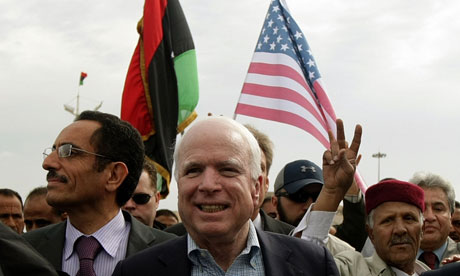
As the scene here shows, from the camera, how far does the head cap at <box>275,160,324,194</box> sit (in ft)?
16.8

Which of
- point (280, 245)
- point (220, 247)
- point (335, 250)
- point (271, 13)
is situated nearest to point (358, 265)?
point (335, 250)

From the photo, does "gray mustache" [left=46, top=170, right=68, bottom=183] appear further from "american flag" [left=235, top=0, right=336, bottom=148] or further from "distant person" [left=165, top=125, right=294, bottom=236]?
"american flag" [left=235, top=0, right=336, bottom=148]

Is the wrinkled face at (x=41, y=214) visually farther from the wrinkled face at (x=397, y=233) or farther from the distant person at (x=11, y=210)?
the wrinkled face at (x=397, y=233)

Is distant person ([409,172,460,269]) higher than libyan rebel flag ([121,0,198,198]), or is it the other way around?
libyan rebel flag ([121,0,198,198])

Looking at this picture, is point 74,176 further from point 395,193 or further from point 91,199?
point 395,193

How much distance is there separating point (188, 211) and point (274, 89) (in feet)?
13.5

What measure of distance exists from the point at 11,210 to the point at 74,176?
3.06 m

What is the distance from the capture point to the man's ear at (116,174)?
3.88 meters

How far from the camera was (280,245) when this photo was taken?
3217 millimetres

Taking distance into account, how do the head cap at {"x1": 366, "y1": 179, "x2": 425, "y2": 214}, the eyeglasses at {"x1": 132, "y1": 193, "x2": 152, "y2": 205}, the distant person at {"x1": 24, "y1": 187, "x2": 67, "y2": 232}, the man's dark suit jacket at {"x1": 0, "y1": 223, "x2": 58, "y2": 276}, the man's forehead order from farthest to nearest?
the distant person at {"x1": 24, "y1": 187, "x2": 67, "y2": 232}
the eyeglasses at {"x1": 132, "y1": 193, "x2": 152, "y2": 205}
the head cap at {"x1": 366, "y1": 179, "x2": 425, "y2": 214}
the man's forehead
the man's dark suit jacket at {"x1": 0, "y1": 223, "x2": 58, "y2": 276}

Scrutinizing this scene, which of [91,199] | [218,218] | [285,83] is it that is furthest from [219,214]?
[285,83]

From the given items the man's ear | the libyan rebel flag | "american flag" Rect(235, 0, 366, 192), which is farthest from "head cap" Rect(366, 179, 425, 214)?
the libyan rebel flag

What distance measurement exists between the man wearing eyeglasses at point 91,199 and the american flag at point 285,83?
293cm

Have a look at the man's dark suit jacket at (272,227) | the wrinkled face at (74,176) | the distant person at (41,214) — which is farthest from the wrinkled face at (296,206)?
the distant person at (41,214)
